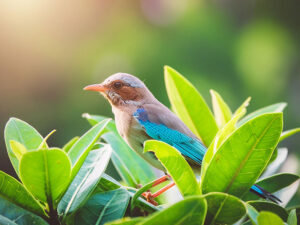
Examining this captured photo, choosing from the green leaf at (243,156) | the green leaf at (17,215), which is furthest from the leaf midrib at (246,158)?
the green leaf at (17,215)

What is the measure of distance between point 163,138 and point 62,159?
146 centimetres

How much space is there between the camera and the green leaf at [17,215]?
1.40 metres

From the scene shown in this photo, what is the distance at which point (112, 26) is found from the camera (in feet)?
22.2

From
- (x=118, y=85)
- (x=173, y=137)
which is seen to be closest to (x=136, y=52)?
(x=118, y=85)

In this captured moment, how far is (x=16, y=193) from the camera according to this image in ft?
4.67

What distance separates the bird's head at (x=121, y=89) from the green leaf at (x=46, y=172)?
175 cm

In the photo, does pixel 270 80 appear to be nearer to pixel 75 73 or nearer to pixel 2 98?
pixel 75 73

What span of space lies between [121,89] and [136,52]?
2992 millimetres

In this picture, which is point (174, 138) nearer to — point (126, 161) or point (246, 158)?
point (126, 161)

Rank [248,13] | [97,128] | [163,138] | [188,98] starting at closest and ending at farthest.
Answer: [97,128] → [188,98] → [163,138] → [248,13]

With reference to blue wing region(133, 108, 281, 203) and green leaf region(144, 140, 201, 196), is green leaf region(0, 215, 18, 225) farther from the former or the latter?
blue wing region(133, 108, 281, 203)

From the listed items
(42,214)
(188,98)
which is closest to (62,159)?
(42,214)

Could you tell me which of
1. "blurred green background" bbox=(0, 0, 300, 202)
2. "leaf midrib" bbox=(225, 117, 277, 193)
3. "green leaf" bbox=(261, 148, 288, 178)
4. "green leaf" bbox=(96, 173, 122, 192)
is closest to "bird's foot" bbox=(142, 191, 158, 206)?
"green leaf" bbox=(96, 173, 122, 192)

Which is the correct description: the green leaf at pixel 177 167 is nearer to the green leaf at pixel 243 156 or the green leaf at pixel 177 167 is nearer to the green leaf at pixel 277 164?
the green leaf at pixel 243 156
